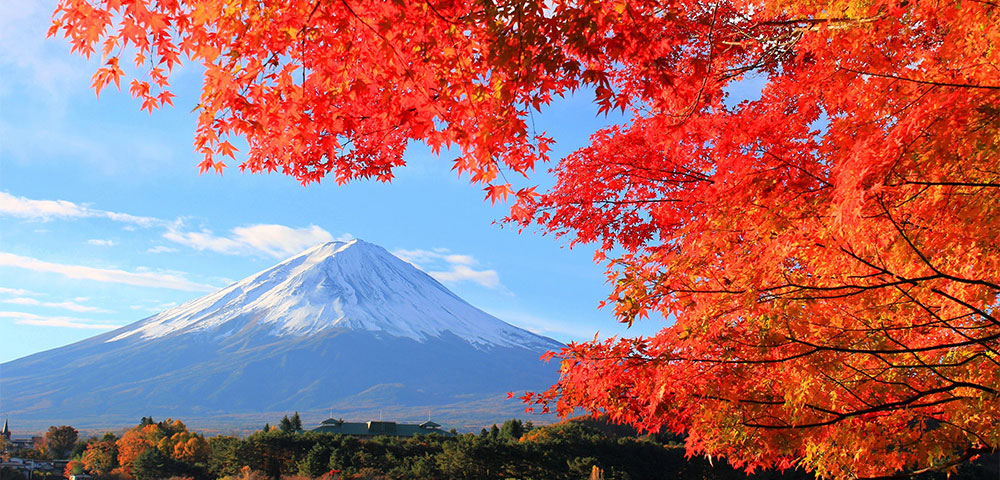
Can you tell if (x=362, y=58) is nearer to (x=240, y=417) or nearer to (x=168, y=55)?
(x=168, y=55)

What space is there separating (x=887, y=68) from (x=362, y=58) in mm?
3420

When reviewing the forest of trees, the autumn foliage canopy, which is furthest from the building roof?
the autumn foliage canopy

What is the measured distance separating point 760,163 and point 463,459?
22591 mm

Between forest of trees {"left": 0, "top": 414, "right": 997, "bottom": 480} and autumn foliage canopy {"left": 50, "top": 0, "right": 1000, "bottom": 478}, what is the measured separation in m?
18.5

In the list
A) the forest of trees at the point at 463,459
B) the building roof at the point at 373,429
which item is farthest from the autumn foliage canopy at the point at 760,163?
the building roof at the point at 373,429

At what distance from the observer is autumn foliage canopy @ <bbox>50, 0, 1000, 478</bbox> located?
131 inches

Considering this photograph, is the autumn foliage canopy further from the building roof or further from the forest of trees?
the building roof

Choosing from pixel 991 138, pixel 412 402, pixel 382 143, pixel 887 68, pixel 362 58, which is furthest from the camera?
pixel 412 402

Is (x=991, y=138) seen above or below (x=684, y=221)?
below

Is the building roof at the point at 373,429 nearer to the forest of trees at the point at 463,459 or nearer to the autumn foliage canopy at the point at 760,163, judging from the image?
the forest of trees at the point at 463,459

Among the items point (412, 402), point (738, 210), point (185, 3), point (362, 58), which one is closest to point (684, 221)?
point (738, 210)

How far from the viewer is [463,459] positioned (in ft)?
81.7

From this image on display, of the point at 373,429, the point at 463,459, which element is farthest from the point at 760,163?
the point at 373,429

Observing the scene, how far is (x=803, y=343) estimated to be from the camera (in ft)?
13.4
